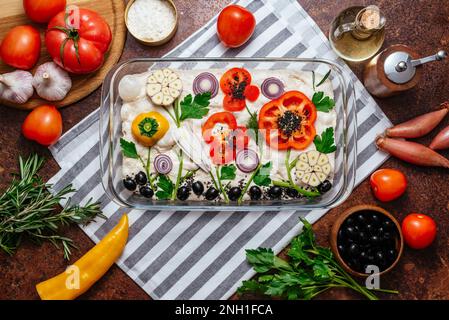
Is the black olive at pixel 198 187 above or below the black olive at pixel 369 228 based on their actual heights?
above

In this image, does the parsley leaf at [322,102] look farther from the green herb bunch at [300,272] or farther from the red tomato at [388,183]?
the green herb bunch at [300,272]

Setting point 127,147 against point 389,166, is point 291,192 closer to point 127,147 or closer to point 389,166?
point 389,166

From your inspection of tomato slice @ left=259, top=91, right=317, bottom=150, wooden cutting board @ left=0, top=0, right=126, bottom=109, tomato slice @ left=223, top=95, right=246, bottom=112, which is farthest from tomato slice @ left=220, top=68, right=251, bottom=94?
wooden cutting board @ left=0, top=0, right=126, bottom=109

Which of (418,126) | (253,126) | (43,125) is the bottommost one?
(418,126)

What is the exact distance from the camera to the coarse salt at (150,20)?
6.64ft

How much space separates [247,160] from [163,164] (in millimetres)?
355

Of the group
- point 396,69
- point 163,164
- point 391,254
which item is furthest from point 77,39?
point 391,254

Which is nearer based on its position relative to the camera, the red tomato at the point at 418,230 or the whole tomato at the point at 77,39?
the whole tomato at the point at 77,39

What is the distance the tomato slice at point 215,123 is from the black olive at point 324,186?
440 millimetres

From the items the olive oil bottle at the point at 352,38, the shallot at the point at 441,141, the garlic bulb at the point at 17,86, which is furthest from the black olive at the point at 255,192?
the garlic bulb at the point at 17,86

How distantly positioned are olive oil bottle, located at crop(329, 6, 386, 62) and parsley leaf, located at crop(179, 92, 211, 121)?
0.61m

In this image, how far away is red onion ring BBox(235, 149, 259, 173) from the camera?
2.00 m

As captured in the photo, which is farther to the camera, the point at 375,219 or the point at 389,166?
the point at 389,166

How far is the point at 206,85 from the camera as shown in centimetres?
202
